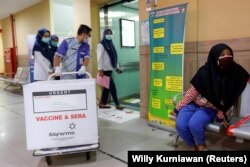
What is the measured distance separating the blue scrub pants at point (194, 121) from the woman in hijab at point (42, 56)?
103 inches

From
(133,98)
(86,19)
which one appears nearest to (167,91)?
(133,98)

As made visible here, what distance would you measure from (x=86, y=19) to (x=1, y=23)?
23.6ft

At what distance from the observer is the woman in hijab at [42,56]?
3917mm

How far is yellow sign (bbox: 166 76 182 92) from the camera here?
2.88 metres

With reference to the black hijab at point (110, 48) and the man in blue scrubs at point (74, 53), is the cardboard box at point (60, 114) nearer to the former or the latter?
the man in blue scrubs at point (74, 53)

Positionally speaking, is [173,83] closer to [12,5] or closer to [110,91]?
[110,91]

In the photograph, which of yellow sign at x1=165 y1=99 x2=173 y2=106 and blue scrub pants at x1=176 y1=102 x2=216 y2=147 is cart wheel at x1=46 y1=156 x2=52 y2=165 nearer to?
blue scrub pants at x1=176 y1=102 x2=216 y2=147

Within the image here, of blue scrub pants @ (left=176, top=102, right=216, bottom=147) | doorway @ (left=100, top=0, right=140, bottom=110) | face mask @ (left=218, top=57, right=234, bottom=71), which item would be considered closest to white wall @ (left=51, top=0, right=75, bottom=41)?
doorway @ (left=100, top=0, right=140, bottom=110)

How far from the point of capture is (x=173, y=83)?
2.96m

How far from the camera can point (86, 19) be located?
15.8 feet

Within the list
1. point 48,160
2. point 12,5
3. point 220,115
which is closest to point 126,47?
point 220,115

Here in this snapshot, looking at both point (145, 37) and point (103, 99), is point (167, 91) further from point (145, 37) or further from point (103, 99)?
point (103, 99)

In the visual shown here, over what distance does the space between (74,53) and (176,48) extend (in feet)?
4.51

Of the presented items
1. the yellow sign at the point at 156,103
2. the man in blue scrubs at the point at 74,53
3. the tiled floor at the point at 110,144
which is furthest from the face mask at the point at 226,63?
the man in blue scrubs at the point at 74,53
